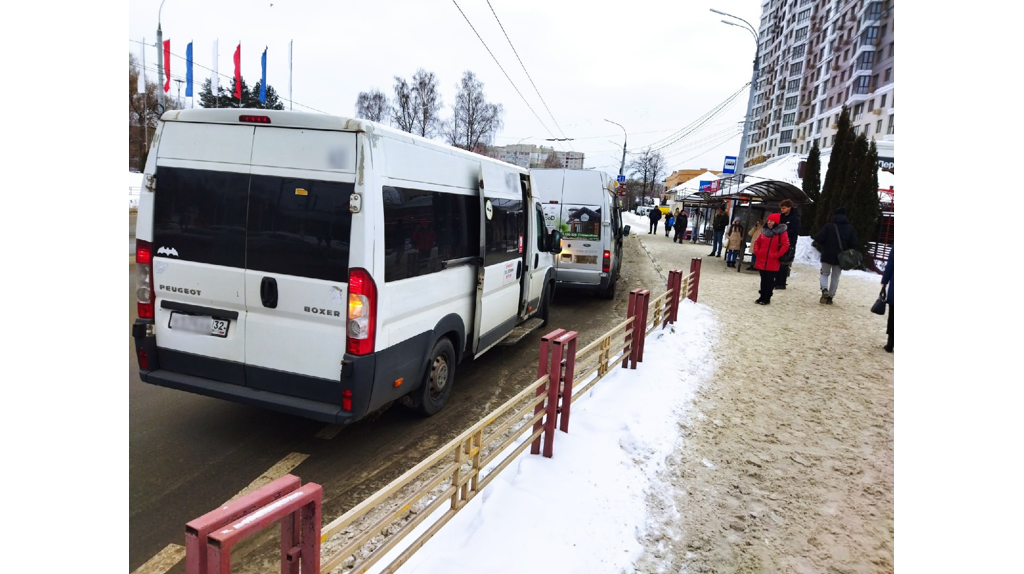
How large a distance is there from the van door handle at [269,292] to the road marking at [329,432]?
1.26 meters

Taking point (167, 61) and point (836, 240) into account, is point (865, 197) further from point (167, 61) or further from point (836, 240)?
point (167, 61)

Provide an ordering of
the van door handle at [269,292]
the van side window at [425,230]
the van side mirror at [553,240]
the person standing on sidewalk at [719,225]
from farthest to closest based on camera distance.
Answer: the person standing on sidewalk at [719,225]
the van side mirror at [553,240]
the van side window at [425,230]
the van door handle at [269,292]

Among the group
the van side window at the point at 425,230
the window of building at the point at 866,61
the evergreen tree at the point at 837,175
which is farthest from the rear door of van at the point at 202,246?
the window of building at the point at 866,61

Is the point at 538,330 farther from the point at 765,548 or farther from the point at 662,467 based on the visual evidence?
the point at 765,548

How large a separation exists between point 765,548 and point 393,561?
2296 millimetres

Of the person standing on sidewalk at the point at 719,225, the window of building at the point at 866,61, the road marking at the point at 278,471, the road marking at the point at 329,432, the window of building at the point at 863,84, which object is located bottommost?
the road marking at the point at 278,471

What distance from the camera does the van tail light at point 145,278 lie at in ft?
13.6

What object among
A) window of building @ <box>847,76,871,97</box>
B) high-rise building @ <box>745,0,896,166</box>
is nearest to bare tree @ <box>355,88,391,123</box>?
high-rise building @ <box>745,0,896,166</box>

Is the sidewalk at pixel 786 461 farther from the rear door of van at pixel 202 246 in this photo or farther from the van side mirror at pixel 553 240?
the rear door of van at pixel 202 246

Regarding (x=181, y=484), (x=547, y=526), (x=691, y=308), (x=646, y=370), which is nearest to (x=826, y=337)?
(x=691, y=308)

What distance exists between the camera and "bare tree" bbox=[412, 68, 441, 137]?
150 ft

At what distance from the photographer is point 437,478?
2.90 meters

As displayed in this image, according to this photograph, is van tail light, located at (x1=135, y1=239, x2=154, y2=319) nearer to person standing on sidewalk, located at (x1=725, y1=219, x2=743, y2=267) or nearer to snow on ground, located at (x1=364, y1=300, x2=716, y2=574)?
snow on ground, located at (x1=364, y1=300, x2=716, y2=574)

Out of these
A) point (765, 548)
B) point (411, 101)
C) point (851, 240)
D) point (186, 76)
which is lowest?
point (765, 548)
